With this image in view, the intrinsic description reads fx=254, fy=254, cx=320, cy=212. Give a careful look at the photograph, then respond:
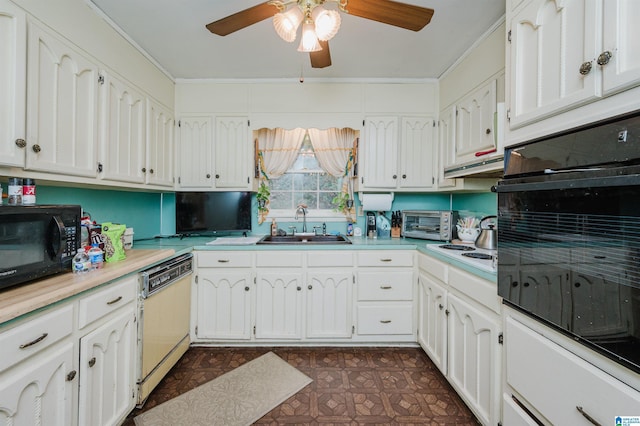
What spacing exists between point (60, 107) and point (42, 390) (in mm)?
1340


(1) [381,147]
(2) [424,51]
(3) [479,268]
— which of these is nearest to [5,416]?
(3) [479,268]

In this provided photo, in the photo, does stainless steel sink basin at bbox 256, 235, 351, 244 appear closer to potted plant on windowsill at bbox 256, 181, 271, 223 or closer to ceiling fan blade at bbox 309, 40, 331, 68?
potted plant on windowsill at bbox 256, 181, 271, 223

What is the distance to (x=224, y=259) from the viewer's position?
2.21 m

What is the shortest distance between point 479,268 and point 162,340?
6.89 ft

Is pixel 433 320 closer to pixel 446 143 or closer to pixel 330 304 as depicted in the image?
pixel 330 304

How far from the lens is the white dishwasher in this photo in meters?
1.58

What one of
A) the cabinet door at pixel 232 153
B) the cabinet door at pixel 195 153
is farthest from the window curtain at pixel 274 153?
the cabinet door at pixel 195 153

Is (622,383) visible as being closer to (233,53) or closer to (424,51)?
(424,51)

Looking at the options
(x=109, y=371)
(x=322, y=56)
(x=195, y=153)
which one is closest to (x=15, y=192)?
(x=109, y=371)

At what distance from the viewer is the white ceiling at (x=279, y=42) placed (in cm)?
164

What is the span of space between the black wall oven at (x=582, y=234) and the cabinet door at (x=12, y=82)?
2212 millimetres

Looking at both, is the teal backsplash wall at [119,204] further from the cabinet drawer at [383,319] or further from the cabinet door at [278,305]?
the cabinet drawer at [383,319]

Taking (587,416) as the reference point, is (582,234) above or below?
above

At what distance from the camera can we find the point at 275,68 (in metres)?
2.33
